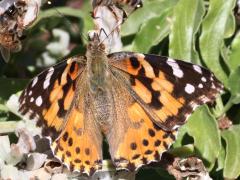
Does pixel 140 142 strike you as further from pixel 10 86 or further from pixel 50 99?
pixel 10 86

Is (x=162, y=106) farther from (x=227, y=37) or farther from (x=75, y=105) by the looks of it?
(x=227, y=37)

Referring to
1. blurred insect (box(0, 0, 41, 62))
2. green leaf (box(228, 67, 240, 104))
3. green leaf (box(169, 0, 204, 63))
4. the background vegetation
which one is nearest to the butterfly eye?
blurred insect (box(0, 0, 41, 62))

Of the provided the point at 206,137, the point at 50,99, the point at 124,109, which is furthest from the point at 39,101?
the point at 206,137

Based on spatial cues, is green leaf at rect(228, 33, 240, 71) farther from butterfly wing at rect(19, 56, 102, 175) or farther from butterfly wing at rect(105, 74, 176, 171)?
butterfly wing at rect(19, 56, 102, 175)

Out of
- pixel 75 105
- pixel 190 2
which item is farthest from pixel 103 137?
pixel 190 2

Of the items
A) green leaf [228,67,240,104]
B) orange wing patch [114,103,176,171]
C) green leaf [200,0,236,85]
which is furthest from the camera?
green leaf [200,0,236,85]

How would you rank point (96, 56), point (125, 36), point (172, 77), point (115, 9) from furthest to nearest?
point (125, 36) → point (115, 9) → point (96, 56) → point (172, 77)

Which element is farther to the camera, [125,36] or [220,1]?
[125,36]
